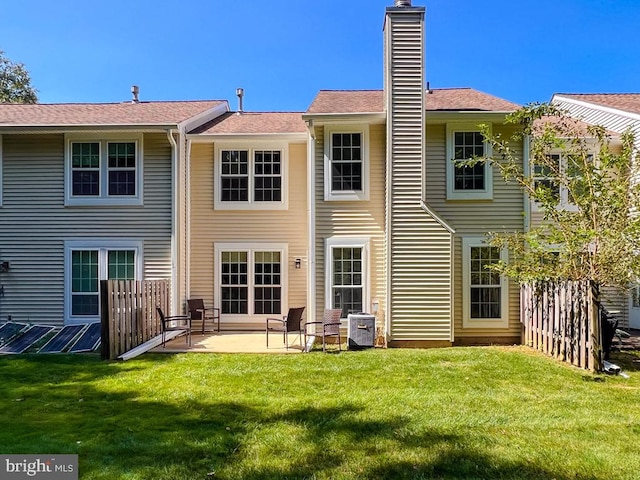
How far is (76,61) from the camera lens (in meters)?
16.0

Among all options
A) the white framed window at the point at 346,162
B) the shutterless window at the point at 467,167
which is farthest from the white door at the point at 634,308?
the white framed window at the point at 346,162

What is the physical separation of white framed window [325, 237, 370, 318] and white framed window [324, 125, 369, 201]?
116 cm

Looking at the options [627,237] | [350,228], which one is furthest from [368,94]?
[627,237]

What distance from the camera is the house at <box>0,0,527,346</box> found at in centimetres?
Answer: 978

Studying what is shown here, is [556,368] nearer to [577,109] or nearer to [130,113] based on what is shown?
[577,109]

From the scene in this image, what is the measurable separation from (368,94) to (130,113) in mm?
7074

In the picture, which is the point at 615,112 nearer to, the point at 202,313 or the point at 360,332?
the point at 360,332

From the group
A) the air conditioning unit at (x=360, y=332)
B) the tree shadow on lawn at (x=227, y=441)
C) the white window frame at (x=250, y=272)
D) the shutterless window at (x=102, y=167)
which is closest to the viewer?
the tree shadow on lawn at (x=227, y=441)

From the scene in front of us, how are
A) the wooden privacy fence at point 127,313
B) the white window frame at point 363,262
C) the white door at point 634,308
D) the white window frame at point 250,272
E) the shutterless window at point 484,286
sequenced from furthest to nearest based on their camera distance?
the white door at point 634,308 → the white window frame at point 250,272 → the shutterless window at point 484,286 → the white window frame at point 363,262 → the wooden privacy fence at point 127,313

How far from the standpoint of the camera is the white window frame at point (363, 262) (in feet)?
33.2

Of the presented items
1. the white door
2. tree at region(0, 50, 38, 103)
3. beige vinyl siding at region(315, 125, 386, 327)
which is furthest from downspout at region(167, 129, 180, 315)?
tree at region(0, 50, 38, 103)

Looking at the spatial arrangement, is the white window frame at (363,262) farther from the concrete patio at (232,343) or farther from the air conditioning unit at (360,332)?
the concrete patio at (232,343)

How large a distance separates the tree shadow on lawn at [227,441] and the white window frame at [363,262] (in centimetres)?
491

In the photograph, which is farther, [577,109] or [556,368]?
[577,109]
